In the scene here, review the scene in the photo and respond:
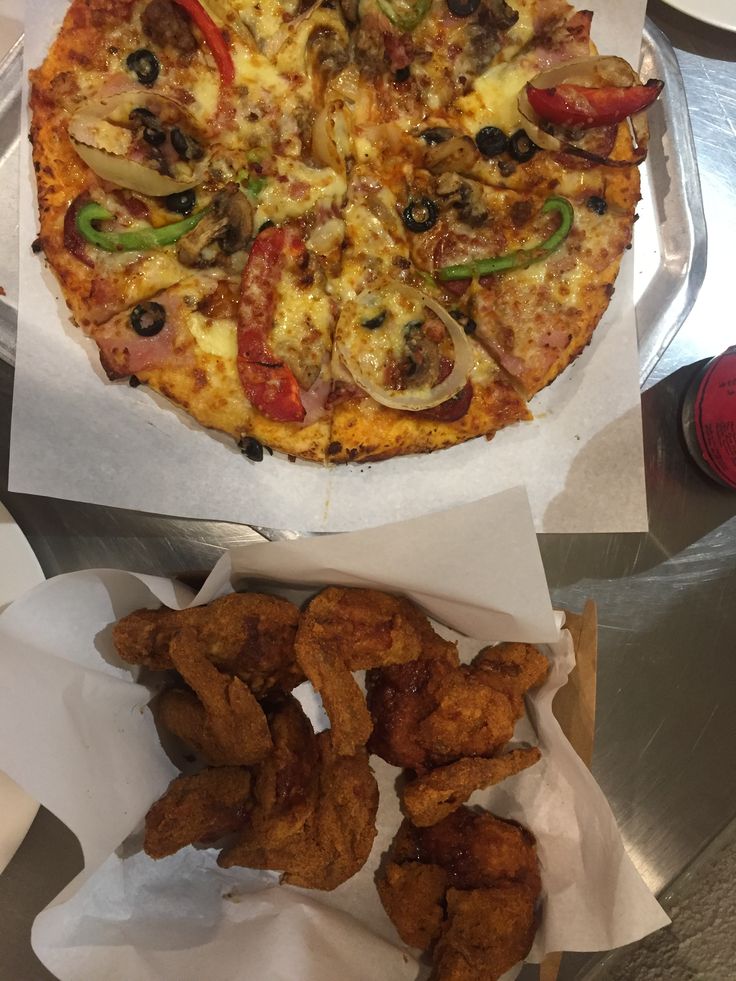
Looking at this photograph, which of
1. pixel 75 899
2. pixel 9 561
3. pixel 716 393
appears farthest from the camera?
pixel 716 393

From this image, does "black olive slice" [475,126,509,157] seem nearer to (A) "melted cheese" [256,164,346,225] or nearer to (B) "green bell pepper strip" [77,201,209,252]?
(A) "melted cheese" [256,164,346,225]

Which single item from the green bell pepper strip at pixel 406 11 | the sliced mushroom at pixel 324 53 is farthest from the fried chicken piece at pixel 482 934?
the green bell pepper strip at pixel 406 11

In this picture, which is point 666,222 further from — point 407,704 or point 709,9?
point 407,704

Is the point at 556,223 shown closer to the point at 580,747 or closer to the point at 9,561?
the point at 580,747

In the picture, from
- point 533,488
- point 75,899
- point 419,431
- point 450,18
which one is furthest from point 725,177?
point 75,899

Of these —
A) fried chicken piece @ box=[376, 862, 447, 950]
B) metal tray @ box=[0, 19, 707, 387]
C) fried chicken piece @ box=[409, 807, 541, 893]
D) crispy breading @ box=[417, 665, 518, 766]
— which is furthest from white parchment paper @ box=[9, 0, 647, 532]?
fried chicken piece @ box=[376, 862, 447, 950]

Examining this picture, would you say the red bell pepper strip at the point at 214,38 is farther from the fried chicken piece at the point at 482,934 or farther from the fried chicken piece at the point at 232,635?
the fried chicken piece at the point at 482,934
